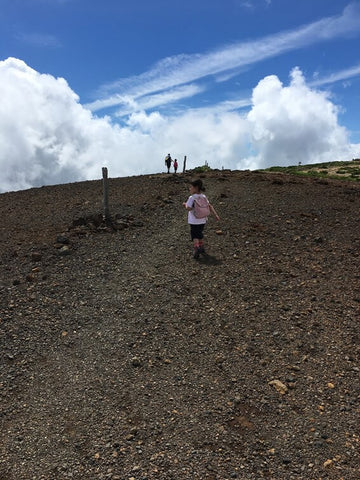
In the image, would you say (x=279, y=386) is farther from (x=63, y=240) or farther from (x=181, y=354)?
(x=63, y=240)

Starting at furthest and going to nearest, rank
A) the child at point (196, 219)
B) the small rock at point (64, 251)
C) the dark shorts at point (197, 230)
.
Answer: the small rock at point (64, 251) < the dark shorts at point (197, 230) < the child at point (196, 219)

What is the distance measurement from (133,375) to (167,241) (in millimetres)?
6221

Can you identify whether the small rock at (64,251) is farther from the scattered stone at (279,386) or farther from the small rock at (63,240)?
the scattered stone at (279,386)

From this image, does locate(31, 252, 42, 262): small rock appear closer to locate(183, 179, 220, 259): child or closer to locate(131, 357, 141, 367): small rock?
locate(183, 179, 220, 259): child

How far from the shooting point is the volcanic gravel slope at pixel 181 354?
174 inches

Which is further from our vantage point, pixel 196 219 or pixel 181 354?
pixel 196 219

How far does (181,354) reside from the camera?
6.20m

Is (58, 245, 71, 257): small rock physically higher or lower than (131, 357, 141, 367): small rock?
higher

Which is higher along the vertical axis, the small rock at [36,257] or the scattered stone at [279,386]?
the small rock at [36,257]

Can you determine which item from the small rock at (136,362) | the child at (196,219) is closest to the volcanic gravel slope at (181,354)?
the small rock at (136,362)

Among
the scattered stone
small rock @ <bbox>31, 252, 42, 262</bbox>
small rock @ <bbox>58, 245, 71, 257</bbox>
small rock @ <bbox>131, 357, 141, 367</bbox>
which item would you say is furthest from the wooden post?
the scattered stone

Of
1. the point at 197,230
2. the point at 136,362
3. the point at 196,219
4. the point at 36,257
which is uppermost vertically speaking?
the point at 196,219

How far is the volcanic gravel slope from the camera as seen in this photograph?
4.41 metres

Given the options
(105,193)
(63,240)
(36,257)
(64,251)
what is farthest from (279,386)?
(105,193)
